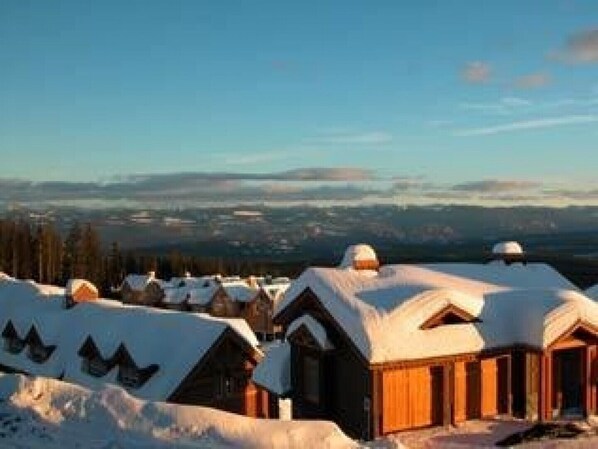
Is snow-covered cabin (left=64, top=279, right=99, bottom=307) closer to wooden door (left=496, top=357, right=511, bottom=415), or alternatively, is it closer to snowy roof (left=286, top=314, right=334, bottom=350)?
snowy roof (left=286, top=314, right=334, bottom=350)

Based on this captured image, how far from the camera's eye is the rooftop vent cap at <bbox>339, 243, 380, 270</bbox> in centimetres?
2819

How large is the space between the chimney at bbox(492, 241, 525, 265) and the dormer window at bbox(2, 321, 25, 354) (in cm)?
2702

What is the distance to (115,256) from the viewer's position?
118 m

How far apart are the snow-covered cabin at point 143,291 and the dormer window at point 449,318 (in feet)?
222

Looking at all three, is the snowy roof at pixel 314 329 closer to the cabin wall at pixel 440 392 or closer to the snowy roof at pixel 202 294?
the cabin wall at pixel 440 392

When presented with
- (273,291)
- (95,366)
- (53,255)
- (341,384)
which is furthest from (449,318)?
(53,255)

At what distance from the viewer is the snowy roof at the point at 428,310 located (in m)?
24.1

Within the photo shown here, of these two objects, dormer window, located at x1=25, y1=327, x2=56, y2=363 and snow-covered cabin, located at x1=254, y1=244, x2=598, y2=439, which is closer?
snow-covered cabin, located at x1=254, y1=244, x2=598, y2=439

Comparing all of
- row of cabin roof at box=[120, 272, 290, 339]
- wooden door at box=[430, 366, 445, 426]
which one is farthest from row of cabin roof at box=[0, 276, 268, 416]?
row of cabin roof at box=[120, 272, 290, 339]

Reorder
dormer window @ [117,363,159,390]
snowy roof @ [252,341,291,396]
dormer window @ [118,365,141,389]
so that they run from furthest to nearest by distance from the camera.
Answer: dormer window @ [118,365,141,389], dormer window @ [117,363,159,390], snowy roof @ [252,341,291,396]

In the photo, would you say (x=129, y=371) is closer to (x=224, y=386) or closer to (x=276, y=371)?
(x=224, y=386)

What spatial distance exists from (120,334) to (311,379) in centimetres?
1360

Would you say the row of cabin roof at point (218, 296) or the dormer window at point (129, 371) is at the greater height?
the dormer window at point (129, 371)

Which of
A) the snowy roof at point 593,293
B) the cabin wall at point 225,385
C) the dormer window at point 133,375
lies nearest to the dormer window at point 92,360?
the dormer window at point 133,375
